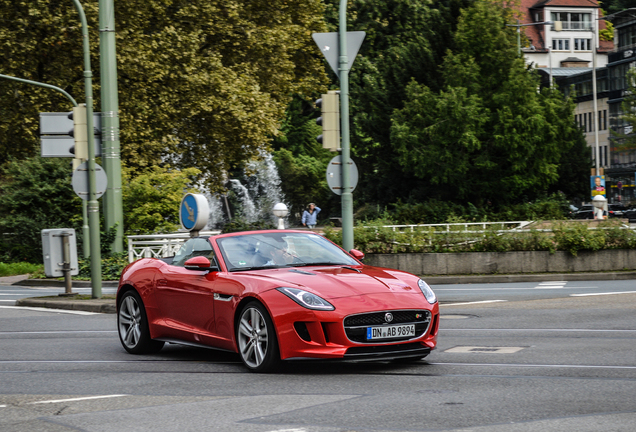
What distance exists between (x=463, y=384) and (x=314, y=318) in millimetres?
1315

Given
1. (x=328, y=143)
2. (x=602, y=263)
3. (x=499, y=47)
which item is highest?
(x=499, y=47)

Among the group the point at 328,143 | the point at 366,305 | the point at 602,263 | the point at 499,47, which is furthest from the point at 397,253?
the point at 499,47

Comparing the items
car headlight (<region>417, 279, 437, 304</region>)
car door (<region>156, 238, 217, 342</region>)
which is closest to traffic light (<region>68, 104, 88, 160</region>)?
car door (<region>156, 238, 217, 342</region>)

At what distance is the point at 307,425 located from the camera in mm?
6180

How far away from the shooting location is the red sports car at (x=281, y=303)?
8.29m

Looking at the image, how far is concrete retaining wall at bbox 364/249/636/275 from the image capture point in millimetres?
22453

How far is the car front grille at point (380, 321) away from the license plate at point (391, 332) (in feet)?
0.09

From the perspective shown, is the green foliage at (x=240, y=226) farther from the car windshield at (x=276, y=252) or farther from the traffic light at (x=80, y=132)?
A: the car windshield at (x=276, y=252)

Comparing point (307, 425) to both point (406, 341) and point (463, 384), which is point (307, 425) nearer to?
point (463, 384)

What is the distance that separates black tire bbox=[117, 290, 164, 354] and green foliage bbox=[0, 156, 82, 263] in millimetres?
19570

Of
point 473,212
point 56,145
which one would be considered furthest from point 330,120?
point 473,212

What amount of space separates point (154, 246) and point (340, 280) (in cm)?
1628

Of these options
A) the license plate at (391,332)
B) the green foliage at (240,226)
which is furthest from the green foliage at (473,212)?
the license plate at (391,332)

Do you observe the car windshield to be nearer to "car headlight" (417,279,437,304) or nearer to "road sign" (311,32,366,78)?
"car headlight" (417,279,437,304)
